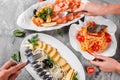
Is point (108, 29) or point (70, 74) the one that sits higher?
point (108, 29)

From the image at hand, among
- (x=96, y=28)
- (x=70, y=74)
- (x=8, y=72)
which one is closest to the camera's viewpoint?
(x=8, y=72)

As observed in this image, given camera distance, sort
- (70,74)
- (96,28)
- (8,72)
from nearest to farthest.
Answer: (8,72) → (70,74) → (96,28)

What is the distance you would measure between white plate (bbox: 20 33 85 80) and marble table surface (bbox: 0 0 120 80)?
0.16 feet

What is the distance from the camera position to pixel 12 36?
6.48 ft

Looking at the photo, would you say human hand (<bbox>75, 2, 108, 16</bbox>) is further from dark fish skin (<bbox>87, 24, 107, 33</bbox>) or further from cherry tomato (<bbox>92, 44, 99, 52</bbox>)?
cherry tomato (<bbox>92, 44, 99, 52</bbox>)

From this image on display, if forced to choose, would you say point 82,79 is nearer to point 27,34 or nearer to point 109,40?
point 109,40

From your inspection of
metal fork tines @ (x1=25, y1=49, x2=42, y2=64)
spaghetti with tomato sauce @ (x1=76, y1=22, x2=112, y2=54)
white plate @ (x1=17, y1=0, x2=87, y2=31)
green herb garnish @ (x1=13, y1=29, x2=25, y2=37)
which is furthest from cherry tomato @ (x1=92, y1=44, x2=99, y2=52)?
green herb garnish @ (x1=13, y1=29, x2=25, y2=37)

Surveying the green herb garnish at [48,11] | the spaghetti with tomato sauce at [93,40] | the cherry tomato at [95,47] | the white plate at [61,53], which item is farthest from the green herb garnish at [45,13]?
the cherry tomato at [95,47]

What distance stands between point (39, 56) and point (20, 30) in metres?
0.26

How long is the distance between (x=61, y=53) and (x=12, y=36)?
1.07ft

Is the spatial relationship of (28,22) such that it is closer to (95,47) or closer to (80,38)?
(80,38)

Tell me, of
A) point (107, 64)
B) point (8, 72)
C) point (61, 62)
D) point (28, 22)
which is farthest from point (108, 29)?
point (8, 72)

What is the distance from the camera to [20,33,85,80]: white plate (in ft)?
5.91

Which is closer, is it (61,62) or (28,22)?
(61,62)
